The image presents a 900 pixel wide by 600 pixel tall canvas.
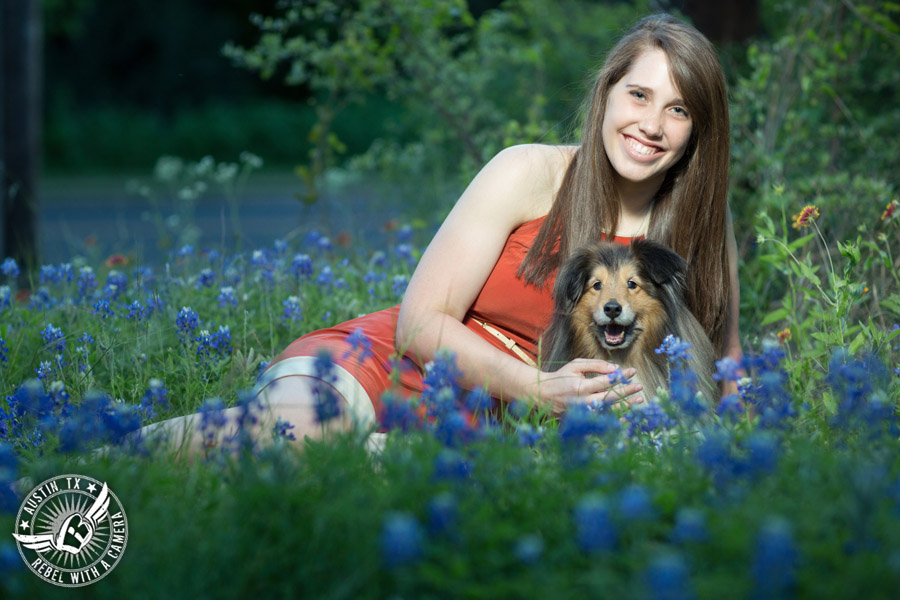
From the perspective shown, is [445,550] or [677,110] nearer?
[445,550]

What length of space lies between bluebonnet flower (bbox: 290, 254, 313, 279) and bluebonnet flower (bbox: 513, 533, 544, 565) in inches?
114

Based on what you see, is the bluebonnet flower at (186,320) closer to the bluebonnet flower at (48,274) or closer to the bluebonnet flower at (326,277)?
the bluebonnet flower at (326,277)

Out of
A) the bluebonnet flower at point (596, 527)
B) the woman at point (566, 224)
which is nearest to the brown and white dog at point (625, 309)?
the woman at point (566, 224)

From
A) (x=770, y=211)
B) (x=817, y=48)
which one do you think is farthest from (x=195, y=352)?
(x=817, y=48)

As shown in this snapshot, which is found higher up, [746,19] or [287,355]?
[746,19]

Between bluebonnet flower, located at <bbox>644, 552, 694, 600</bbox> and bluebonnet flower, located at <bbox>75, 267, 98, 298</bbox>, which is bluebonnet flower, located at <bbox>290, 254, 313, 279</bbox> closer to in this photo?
bluebonnet flower, located at <bbox>75, 267, 98, 298</bbox>

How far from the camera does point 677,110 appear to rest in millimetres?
3381

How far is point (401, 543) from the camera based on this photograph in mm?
1492

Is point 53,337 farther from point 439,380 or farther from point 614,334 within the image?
point 614,334

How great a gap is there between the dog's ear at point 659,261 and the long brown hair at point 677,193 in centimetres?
19

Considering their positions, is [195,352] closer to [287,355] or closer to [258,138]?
[287,355]

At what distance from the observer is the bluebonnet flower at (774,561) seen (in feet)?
4.61

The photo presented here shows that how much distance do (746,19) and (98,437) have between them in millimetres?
6492

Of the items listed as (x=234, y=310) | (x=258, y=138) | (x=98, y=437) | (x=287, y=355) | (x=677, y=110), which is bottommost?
(x=258, y=138)
